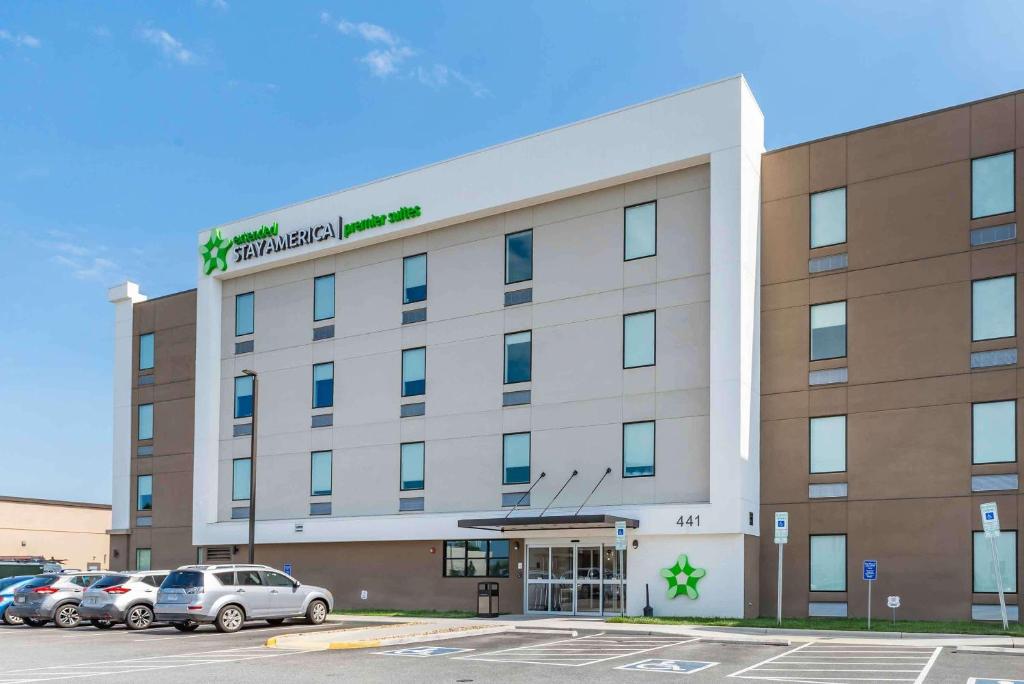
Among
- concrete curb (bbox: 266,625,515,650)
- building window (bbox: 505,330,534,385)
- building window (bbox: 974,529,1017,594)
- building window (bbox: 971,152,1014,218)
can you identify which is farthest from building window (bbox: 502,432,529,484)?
building window (bbox: 971,152,1014,218)

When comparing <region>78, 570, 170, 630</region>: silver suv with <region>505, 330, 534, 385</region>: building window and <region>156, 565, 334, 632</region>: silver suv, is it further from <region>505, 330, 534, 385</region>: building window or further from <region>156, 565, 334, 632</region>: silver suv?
<region>505, 330, 534, 385</region>: building window

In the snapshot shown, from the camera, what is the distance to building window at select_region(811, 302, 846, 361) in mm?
29469

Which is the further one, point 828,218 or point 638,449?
point 638,449

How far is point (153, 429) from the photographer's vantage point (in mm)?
44531

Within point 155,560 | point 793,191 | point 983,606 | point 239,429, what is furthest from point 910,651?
point 155,560

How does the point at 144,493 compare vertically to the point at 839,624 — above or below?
above

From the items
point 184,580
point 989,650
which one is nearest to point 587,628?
point 989,650

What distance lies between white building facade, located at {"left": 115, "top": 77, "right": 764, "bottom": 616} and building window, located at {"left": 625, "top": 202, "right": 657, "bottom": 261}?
0.07 meters

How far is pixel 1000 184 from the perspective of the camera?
27547 mm

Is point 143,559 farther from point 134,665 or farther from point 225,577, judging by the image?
point 134,665

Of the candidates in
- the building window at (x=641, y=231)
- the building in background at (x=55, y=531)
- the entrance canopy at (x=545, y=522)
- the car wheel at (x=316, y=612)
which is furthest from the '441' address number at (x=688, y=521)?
the building in background at (x=55, y=531)

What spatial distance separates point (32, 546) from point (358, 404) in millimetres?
29317

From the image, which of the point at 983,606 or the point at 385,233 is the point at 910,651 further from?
the point at 385,233

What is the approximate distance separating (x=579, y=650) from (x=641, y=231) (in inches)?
583
